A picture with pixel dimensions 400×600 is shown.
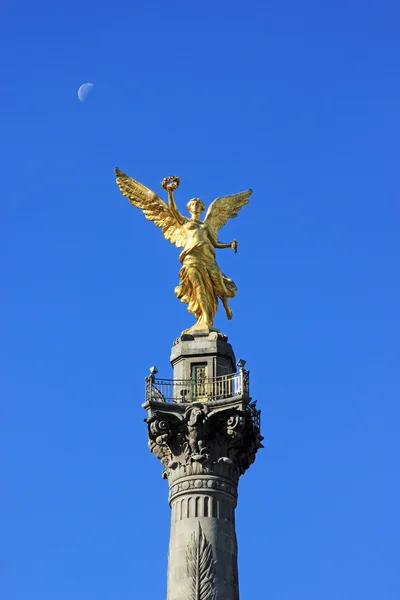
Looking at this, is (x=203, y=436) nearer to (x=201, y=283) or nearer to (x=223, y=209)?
(x=201, y=283)

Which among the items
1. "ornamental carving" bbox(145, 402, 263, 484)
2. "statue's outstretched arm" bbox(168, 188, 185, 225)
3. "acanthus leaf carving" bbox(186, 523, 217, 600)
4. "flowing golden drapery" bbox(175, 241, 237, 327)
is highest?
"statue's outstretched arm" bbox(168, 188, 185, 225)

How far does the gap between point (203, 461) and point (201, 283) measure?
6.81 metres

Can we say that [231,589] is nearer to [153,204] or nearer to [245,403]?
[245,403]

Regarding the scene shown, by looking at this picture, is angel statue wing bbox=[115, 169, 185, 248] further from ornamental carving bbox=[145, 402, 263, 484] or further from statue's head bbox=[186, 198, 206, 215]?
ornamental carving bbox=[145, 402, 263, 484]

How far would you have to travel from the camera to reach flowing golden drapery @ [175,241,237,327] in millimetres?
47062

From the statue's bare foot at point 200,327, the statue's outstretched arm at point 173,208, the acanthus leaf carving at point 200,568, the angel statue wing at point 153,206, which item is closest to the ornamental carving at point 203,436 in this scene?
the acanthus leaf carving at point 200,568

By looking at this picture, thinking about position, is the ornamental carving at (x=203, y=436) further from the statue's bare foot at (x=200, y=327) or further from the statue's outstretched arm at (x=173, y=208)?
the statue's outstretched arm at (x=173, y=208)

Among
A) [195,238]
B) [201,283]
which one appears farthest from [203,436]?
[195,238]

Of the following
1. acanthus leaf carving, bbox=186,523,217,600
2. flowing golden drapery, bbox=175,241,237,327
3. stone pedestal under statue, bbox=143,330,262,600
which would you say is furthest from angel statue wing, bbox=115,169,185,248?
acanthus leaf carving, bbox=186,523,217,600

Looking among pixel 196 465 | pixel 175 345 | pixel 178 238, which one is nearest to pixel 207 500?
pixel 196 465

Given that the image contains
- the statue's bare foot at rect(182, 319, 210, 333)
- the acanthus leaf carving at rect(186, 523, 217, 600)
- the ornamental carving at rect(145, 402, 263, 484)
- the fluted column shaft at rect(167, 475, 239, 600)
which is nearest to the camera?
the acanthus leaf carving at rect(186, 523, 217, 600)

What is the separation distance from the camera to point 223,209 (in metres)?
50.0

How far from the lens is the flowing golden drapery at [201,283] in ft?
154

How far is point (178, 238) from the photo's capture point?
48.4 m
